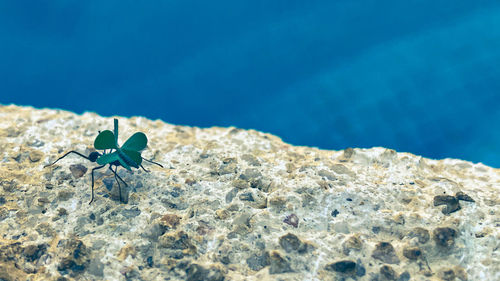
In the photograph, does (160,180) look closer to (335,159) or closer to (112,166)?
(112,166)

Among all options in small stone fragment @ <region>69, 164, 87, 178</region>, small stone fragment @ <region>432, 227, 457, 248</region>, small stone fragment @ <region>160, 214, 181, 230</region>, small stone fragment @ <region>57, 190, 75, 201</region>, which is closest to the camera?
small stone fragment @ <region>432, 227, 457, 248</region>

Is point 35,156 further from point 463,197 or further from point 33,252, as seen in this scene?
point 463,197

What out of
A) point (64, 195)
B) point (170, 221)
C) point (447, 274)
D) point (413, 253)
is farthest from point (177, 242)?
point (447, 274)

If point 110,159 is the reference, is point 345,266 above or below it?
below

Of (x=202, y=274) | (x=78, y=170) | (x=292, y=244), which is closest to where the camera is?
(x=202, y=274)

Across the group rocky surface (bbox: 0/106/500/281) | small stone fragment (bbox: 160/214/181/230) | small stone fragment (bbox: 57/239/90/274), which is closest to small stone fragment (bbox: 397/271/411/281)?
rocky surface (bbox: 0/106/500/281)

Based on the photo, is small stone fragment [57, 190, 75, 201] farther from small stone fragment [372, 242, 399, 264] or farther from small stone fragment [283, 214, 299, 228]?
small stone fragment [372, 242, 399, 264]

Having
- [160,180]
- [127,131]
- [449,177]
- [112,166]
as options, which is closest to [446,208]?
[449,177]
